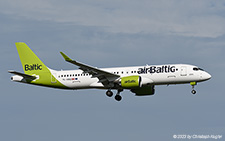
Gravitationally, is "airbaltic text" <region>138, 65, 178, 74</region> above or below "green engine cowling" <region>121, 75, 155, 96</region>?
above

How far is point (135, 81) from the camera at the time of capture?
58062 millimetres

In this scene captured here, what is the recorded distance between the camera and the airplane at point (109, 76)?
58281mm

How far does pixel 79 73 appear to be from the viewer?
205 feet

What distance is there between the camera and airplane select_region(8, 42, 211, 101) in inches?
2295

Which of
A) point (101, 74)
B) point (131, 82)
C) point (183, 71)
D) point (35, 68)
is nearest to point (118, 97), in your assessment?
point (101, 74)

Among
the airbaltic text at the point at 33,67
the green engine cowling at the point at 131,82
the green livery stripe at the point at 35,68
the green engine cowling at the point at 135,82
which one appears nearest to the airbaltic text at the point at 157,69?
the green engine cowling at the point at 135,82

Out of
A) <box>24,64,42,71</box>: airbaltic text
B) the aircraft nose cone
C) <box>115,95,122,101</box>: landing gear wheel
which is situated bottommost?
<box>115,95,122,101</box>: landing gear wheel

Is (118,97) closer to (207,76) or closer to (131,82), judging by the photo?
(131,82)

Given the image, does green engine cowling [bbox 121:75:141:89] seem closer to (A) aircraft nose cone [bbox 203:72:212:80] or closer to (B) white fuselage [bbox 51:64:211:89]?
(B) white fuselage [bbox 51:64:211:89]

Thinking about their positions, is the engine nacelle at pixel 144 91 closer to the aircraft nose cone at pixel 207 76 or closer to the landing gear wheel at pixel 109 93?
the landing gear wheel at pixel 109 93

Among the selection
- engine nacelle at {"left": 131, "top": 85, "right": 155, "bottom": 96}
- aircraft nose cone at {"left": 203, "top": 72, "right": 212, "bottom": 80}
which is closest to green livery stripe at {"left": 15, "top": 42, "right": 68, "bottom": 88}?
engine nacelle at {"left": 131, "top": 85, "right": 155, "bottom": 96}

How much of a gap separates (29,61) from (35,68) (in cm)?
157

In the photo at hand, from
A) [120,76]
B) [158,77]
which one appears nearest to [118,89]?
[120,76]

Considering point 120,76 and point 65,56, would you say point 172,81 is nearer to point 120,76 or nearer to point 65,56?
point 120,76
